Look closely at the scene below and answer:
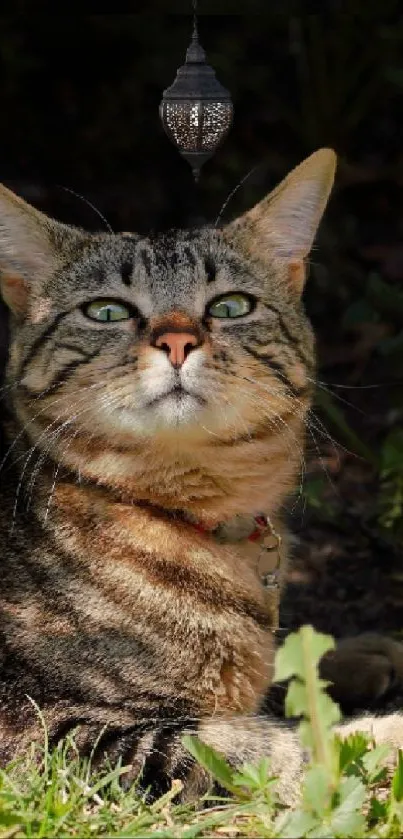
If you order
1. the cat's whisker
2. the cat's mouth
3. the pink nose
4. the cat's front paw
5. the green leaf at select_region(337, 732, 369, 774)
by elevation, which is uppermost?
the pink nose

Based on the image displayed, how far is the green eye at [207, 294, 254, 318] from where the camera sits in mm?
3391

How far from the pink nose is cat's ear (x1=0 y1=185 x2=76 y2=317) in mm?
486

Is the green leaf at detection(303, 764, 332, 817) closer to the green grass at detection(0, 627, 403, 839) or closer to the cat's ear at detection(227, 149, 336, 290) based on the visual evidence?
the green grass at detection(0, 627, 403, 839)

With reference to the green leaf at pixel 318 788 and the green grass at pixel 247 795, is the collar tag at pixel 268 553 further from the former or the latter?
the green leaf at pixel 318 788

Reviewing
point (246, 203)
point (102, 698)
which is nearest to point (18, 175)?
point (246, 203)

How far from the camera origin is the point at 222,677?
3.31 metres

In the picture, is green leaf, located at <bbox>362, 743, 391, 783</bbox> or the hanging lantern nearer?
green leaf, located at <bbox>362, 743, 391, 783</bbox>

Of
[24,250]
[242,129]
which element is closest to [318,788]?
[24,250]

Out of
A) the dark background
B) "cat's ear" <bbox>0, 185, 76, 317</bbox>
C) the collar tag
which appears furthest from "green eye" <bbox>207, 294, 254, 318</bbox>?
the dark background

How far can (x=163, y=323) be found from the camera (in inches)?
127

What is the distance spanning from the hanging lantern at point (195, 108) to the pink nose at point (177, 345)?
16.3 inches

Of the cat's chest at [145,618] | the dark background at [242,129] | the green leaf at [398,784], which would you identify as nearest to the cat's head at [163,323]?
the cat's chest at [145,618]

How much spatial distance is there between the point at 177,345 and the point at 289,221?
66 centimetres

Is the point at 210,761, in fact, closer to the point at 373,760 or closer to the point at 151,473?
the point at 373,760
